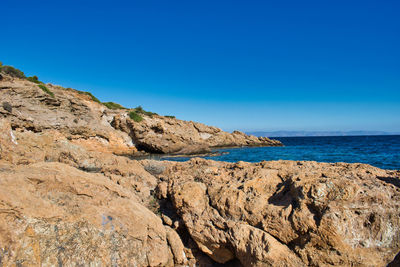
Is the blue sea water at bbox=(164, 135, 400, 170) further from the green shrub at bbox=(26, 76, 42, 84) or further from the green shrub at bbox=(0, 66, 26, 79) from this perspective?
the green shrub at bbox=(0, 66, 26, 79)

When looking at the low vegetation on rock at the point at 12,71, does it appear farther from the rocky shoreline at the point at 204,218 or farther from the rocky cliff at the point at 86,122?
the rocky shoreline at the point at 204,218

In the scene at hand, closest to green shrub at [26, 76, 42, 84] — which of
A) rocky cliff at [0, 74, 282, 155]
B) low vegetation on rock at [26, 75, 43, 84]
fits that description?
low vegetation on rock at [26, 75, 43, 84]

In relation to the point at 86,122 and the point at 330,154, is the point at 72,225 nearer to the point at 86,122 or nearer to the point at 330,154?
the point at 86,122

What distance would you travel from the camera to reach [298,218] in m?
4.20

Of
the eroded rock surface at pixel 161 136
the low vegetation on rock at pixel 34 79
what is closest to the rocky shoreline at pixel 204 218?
the eroded rock surface at pixel 161 136

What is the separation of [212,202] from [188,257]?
1335 mm

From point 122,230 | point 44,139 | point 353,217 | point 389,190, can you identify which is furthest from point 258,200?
point 44,139

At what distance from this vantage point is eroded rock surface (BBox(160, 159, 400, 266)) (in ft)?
12.8

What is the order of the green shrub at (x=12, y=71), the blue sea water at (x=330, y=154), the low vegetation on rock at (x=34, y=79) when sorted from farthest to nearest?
1. the low vegetation on rock at (x=34, y=79)
2. the green shrub at (x=12, y=71)
3. the blue sea water at (x=330, y=154)

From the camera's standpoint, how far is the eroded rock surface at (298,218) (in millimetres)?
3914

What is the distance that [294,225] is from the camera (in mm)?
4211

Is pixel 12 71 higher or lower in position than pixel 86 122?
higher

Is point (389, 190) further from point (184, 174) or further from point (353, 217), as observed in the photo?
point (184, 174)

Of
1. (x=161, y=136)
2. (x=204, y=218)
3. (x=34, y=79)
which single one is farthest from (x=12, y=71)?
(x=204, y=218)
